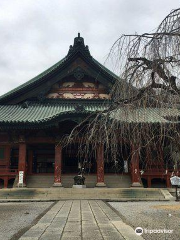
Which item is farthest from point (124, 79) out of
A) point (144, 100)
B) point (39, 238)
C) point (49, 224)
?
point (49, 224)

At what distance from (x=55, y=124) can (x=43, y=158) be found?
15.7 feet

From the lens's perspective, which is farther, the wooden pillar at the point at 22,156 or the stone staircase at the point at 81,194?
the wooden pillar at the point at 22,156

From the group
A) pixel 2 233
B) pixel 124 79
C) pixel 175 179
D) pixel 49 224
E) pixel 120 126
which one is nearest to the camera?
pixel 124 79

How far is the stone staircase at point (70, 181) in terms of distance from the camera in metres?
18.1

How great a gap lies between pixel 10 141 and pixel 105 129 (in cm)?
1553

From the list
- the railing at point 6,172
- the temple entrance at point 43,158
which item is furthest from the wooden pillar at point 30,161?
the railing at point 6,172

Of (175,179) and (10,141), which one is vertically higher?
(10,141)

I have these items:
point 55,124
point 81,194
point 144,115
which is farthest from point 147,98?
point 55,124

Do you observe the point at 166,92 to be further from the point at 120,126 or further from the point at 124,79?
the point at 120,126

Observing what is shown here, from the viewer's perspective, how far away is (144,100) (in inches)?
180

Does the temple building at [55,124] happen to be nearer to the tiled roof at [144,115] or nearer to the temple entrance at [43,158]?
the temple entrance at [43,158]

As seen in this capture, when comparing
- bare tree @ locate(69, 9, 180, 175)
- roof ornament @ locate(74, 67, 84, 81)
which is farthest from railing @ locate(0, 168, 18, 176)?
bare tree @ locate(69, 9, 180, 175)

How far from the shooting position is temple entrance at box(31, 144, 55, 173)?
2088 centimetres

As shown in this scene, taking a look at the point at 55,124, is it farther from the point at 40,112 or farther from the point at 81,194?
the point at 81,194
